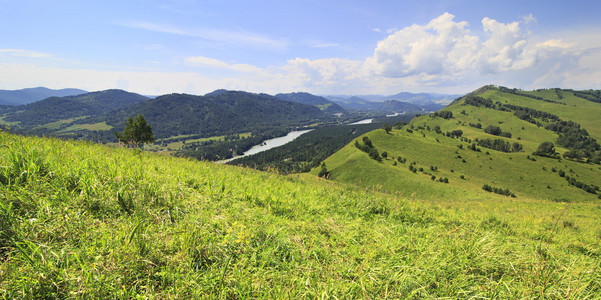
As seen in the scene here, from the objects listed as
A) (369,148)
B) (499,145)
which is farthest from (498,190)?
(499,145)

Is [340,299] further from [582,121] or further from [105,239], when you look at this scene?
[582,121]

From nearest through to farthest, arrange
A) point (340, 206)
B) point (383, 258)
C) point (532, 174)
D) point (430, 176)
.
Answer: point (383, 258)
point (340, 206)
point (430, 176)
point (532, 174)

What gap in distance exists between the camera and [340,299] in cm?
262

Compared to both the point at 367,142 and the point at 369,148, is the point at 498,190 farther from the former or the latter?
the point at 367,142

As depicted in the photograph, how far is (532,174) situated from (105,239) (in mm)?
136059

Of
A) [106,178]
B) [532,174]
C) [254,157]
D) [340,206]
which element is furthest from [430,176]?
[254,157]

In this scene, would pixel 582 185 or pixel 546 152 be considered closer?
pixel 582 185

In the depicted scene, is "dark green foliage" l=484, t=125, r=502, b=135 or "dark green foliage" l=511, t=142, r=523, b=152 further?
"dark green foliage" l=484, t=125, r=502, b=135

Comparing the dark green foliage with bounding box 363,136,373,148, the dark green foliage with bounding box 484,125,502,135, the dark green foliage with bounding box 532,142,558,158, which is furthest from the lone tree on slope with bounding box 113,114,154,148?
the dark green foliage with bounding box 484,125,502,135

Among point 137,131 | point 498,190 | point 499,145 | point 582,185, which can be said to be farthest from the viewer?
point 499,145

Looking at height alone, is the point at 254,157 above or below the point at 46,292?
below

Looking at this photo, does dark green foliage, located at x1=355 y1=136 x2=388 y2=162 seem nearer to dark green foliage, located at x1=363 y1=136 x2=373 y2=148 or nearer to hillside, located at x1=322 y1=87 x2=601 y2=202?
dark green foliage, located at x1=363 y1=136 x2=373 y2=148

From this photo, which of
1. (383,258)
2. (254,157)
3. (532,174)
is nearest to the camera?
(383,258)

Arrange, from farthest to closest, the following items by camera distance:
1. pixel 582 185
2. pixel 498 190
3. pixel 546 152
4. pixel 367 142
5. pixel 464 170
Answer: pixel 546 152 < pixel 367 142 < pixel 464 170 < pixel 582 185 < pixel 498 190
